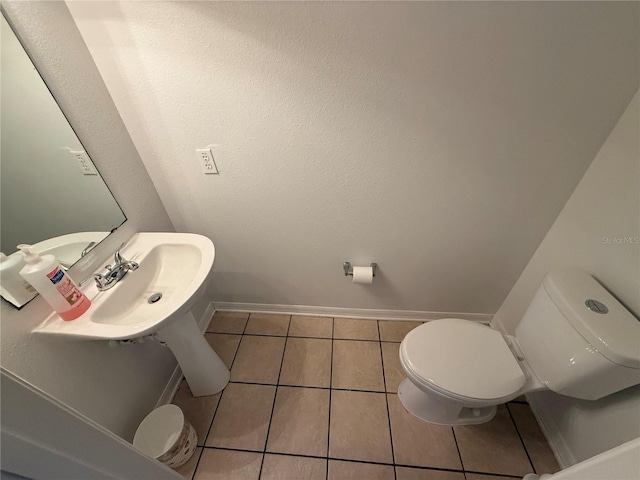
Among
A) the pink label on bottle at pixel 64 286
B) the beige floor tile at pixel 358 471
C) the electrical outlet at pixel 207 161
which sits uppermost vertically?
the electrical outlet at pixel 207 161

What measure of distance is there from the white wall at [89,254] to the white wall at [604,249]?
1.84 meters

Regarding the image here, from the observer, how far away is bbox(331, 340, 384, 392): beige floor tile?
4.41 ft

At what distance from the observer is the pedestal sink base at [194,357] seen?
107 cm

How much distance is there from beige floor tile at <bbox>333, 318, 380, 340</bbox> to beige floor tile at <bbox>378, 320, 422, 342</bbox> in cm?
4

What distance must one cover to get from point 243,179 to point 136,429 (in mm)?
1212

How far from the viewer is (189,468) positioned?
1.11m

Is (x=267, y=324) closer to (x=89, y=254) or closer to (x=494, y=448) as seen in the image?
(x=89, y=254)

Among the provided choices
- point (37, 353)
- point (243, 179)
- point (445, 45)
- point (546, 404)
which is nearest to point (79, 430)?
point (37, 353)

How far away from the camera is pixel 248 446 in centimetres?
115

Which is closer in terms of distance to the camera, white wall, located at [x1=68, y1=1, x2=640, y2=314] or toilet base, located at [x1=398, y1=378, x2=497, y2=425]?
white wall, located at [x1=68, y1=1, x2=640, y2=314]

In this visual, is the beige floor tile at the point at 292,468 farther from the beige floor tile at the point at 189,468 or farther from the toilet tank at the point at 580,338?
the toilet tank at the point at 580,338

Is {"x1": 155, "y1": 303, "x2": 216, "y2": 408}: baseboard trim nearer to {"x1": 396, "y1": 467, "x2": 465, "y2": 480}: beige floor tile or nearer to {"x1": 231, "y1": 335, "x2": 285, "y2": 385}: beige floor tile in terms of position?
{"x1": 231, "y1": 335, "x2": 285, "y2": 385}: beige floor tile

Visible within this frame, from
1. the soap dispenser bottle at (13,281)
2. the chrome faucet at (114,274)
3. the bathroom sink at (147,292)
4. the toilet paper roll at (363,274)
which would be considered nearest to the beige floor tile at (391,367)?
the toilet paper roll at (363,274)

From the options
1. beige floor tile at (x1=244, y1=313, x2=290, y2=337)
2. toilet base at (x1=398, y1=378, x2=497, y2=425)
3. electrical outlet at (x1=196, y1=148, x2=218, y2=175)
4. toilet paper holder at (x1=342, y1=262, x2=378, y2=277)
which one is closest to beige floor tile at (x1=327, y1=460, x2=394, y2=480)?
toilet base at (x1=398, y1=378, x2=497, y2=425)
